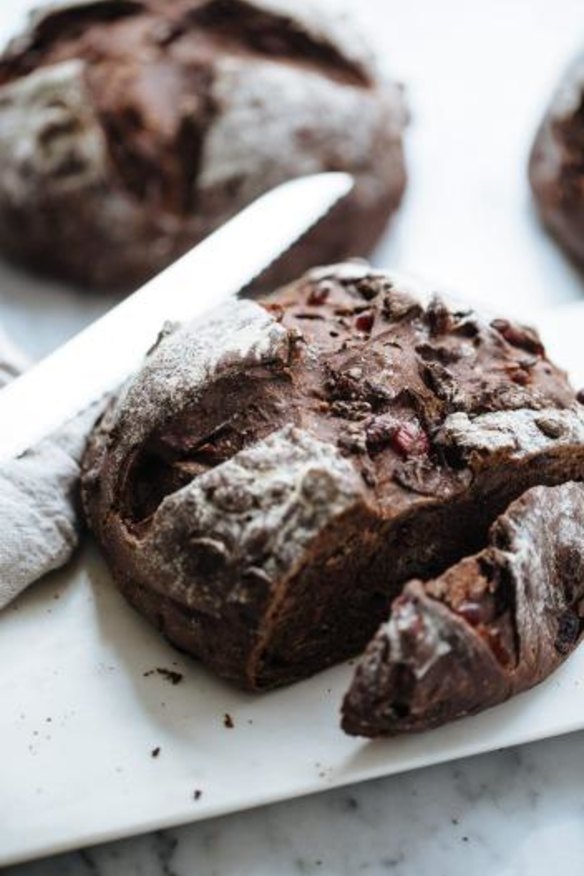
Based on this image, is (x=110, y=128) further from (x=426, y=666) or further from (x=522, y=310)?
(x=426, y=666)

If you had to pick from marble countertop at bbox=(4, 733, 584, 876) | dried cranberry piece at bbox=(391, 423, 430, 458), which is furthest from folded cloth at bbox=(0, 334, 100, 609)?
dried cranberry piece at bbox=(391, 423, 430, 458)

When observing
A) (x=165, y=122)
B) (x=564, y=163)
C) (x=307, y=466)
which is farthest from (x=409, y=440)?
(x=564, y=163)

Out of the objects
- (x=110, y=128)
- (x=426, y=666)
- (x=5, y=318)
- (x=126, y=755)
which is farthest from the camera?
(x=5, y=318)

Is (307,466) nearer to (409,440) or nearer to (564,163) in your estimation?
(409,440)

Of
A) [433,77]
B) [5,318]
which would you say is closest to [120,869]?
[5,318]

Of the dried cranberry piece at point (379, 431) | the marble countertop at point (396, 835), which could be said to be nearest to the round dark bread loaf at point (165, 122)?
the dried cranberry piece at point (379, 431)

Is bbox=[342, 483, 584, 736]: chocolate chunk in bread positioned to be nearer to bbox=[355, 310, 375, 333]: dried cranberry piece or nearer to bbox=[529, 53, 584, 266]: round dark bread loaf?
bbox=[355, 310, 375, 333]: dried cranberry piece
